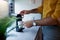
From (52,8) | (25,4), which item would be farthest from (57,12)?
(25,4)

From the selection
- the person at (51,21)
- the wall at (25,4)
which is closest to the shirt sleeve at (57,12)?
the person at (51,21)

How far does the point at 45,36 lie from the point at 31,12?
52 centimetres

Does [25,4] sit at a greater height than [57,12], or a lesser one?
greater

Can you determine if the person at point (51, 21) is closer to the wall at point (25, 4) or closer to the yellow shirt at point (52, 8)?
the yellow shirt at point (52, 8)

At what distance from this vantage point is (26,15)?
1.94m

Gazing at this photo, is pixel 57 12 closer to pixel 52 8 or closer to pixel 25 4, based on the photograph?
pixel 52 8

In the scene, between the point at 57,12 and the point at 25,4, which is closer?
the point at 57,12

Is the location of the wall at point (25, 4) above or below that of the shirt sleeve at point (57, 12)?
above

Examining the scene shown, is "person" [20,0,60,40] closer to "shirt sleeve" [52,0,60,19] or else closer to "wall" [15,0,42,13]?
"shirt sleeve" [52,0,60,19]

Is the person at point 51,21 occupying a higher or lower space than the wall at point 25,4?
A: lower

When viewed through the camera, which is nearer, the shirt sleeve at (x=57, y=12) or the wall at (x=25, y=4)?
the shirt sleeve at (x=57, y=12)

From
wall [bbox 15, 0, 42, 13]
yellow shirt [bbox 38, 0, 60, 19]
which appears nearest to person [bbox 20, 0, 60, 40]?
yellow shirt [bbox 38, 0, 60, 19]

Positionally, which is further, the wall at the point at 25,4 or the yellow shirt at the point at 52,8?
the wall at the point at 25,4

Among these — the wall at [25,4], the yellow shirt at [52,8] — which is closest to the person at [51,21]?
the yellow shirt at [52,8]
